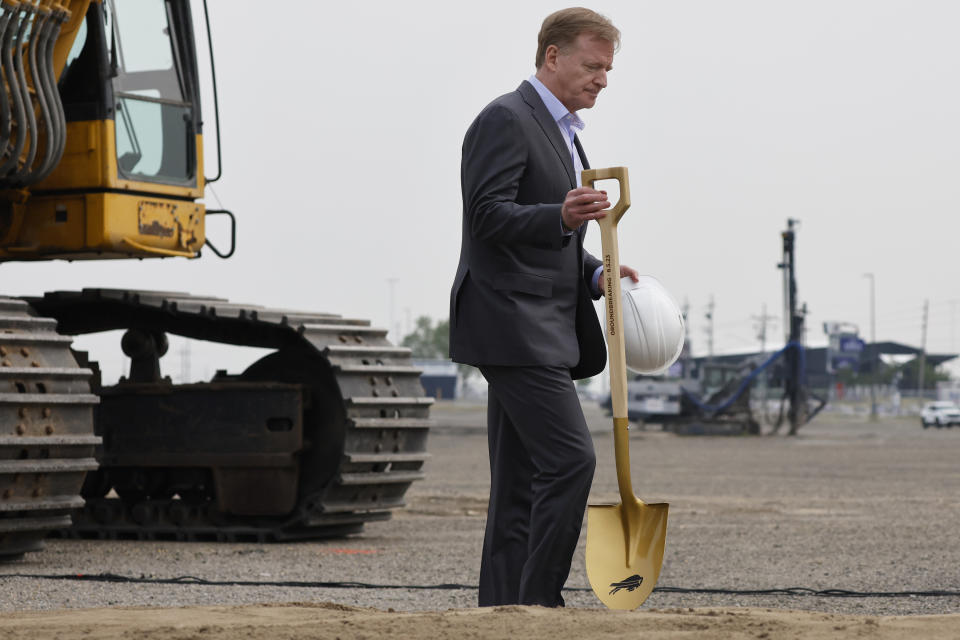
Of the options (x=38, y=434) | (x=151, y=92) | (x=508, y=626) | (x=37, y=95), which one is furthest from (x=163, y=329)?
(x=508, y=626)

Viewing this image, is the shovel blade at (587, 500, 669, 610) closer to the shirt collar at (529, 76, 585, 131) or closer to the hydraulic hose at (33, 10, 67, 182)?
the shirt collar at (529, 76, 585, 131)

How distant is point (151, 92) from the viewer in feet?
34.8

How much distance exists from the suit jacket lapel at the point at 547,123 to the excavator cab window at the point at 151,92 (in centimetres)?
545

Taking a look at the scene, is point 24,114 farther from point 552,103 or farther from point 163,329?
point 552,103

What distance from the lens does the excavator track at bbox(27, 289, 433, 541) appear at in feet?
34.1

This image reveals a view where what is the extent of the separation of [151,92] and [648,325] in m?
6.17

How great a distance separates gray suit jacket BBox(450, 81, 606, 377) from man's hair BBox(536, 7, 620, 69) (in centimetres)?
19

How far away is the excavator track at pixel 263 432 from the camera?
34.1 ft

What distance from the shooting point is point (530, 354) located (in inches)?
196

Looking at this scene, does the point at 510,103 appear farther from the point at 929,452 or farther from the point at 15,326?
the point at 929,452

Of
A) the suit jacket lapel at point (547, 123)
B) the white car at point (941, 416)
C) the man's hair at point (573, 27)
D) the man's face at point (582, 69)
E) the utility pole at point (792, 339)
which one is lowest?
the white car at point (941, 416)

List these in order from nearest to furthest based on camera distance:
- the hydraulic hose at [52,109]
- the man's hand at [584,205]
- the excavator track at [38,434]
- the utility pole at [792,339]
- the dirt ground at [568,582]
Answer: the dirt ground at [568,582] → the man's hand at [584,205] → the excavator track at [38,434] → the hydraulic hose at [52,109] → the utility pole at [792,339]

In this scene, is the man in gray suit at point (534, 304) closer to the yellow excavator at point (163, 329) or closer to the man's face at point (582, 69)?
the man's face at point (582, 69)

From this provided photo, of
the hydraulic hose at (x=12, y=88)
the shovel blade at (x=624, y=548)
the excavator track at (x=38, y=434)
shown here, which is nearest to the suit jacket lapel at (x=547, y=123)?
the shovel blade at (x=624, y=548)
